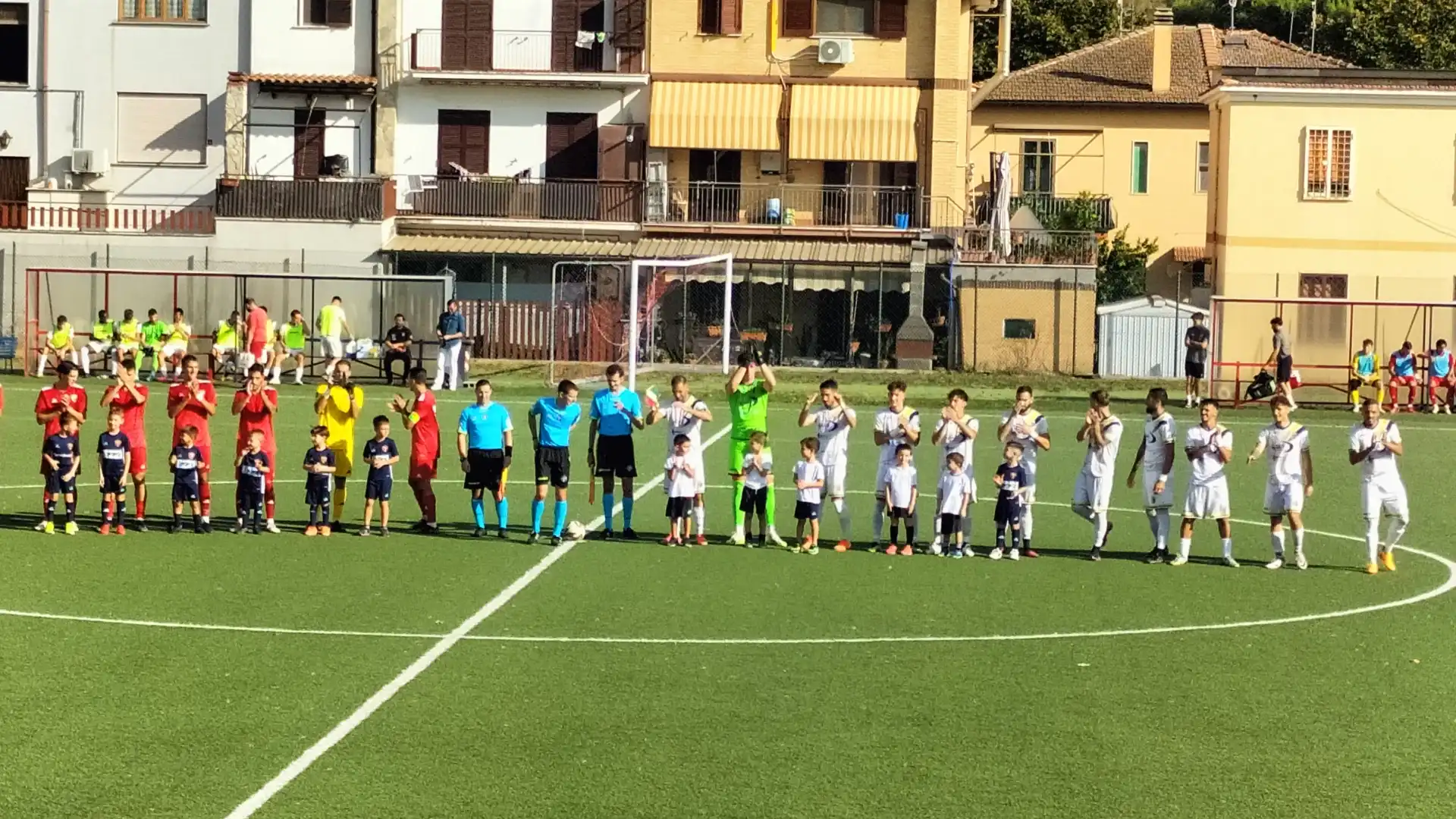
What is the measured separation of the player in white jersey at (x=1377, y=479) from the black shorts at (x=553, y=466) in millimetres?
8236

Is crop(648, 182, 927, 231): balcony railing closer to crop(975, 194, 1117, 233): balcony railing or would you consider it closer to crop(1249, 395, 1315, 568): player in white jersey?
crop(975, 194, 1117, 233): balcony railing

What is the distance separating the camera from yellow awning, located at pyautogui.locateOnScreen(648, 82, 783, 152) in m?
52.3

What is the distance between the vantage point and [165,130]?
53688mm

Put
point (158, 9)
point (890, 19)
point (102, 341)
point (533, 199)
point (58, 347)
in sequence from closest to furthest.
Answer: point (58, 347), point (102, 341), point (533, 199), point (890, 19), point (158, 9)

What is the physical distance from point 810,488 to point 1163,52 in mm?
46080

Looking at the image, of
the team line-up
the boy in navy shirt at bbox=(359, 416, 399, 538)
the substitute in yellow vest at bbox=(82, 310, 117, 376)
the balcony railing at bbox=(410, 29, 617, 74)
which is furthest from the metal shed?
the boy in navy shirt at bbox=(359, 416, 399, 538)

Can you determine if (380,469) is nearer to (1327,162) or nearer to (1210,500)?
(1210,500)

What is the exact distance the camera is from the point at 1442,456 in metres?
32.0

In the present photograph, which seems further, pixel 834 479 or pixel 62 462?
pixel 834 479

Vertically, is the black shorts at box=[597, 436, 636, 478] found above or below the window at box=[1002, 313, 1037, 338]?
below

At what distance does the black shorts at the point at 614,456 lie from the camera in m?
22.4

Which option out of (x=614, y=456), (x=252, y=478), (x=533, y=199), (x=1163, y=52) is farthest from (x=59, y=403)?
(x=1163, y=52)

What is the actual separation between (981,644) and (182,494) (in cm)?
976

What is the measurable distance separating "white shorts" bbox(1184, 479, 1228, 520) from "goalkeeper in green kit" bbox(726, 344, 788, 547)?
440cm
